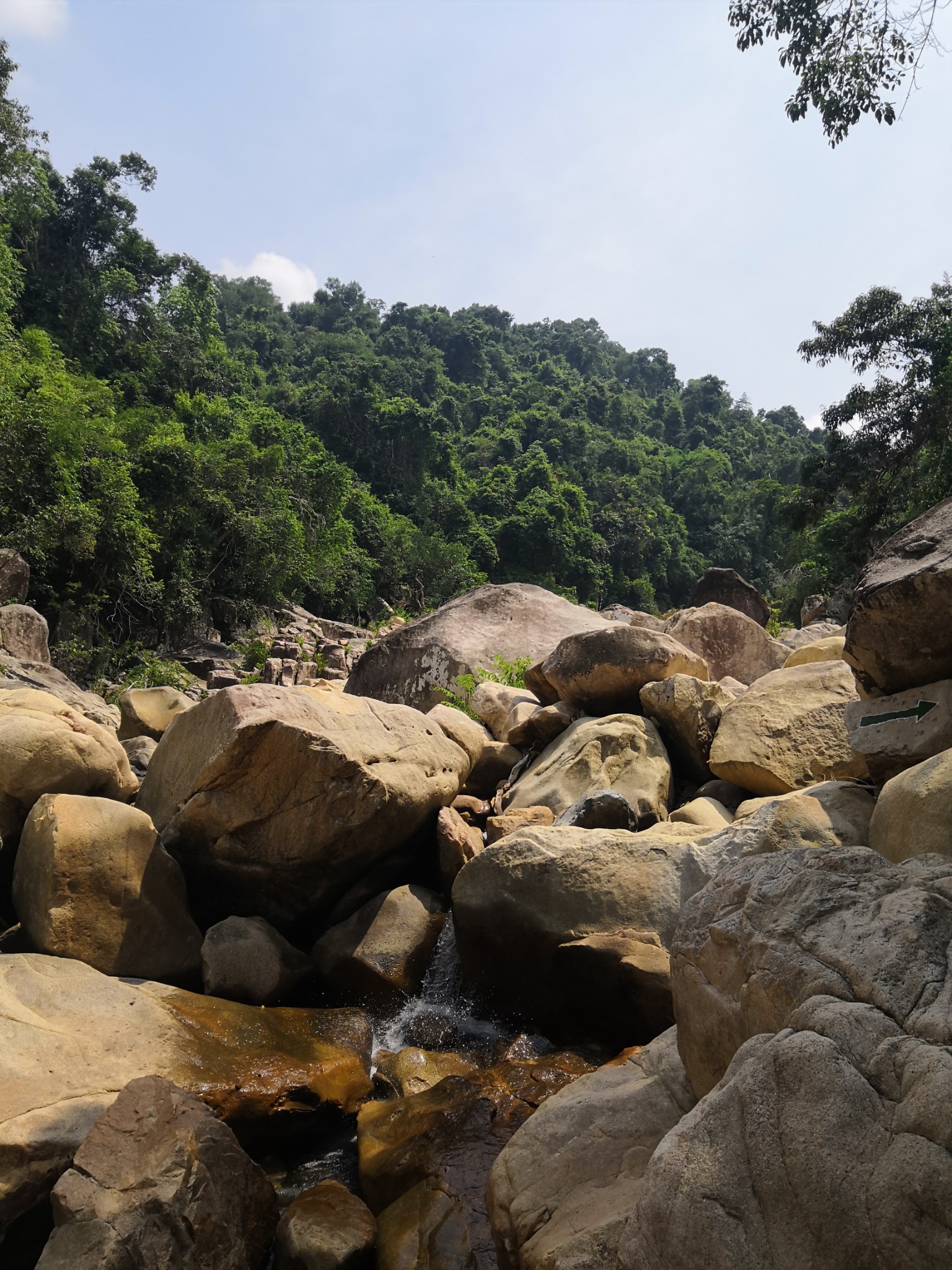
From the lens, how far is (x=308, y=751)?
5812mm

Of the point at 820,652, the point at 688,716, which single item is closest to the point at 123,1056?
the point at 688,716

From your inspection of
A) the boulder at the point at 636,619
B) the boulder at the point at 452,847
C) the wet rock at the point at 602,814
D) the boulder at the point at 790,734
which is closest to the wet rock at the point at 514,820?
the boulder at the point at 452,847

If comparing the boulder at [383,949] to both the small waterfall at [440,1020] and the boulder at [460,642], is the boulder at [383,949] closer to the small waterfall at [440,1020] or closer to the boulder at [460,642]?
the small waterfall at [440,1020]

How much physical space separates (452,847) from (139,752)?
325 cm

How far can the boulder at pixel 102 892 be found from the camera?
523 cm

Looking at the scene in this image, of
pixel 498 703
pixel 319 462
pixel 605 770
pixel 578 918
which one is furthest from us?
pixel 319 462

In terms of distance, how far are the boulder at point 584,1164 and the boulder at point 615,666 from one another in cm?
469

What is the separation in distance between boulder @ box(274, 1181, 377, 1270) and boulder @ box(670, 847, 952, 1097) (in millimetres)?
1487

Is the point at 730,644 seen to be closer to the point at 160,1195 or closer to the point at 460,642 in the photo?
the point at 460,642

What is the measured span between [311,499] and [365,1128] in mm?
26532

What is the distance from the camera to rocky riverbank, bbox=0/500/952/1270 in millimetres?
2430

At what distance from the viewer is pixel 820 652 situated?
8.00 meters

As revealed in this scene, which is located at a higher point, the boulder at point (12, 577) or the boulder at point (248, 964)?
the boulder at point (12, 577)

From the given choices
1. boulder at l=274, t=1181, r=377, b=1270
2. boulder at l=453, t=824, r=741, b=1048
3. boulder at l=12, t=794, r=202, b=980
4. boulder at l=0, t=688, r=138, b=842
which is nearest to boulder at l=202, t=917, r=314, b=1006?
boulder at l=12, t=794, r=202, b=980
